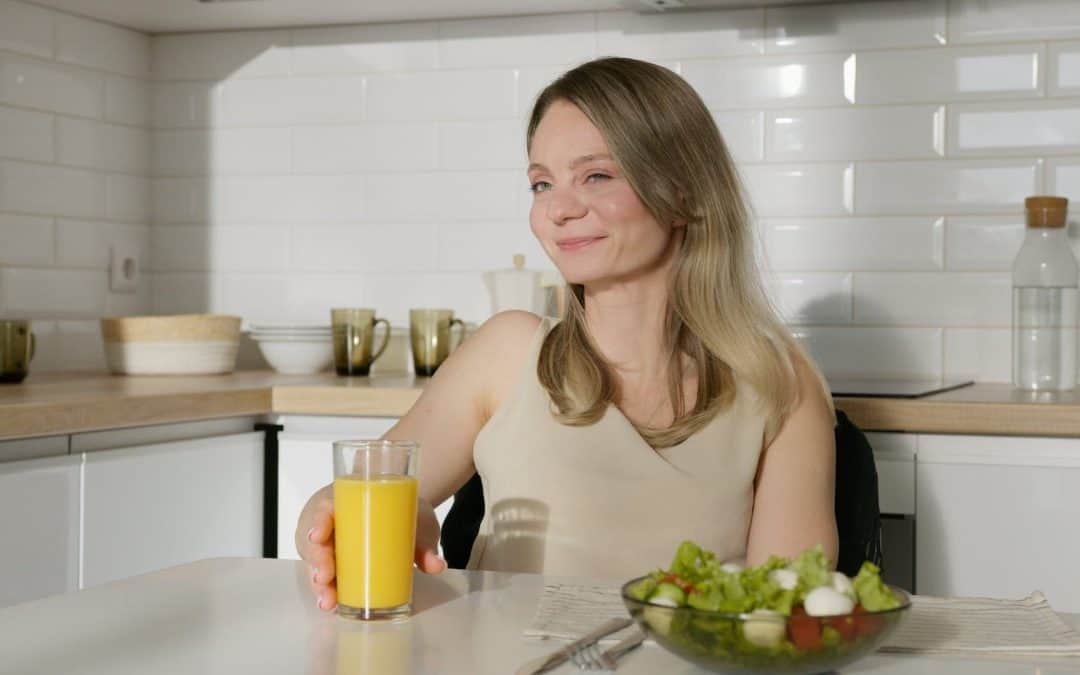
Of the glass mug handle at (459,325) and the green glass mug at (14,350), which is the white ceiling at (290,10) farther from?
the green glass mug at (14,350)

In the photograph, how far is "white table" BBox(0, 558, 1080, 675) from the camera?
938 millimetres

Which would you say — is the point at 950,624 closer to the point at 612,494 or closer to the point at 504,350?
the point at 612,494

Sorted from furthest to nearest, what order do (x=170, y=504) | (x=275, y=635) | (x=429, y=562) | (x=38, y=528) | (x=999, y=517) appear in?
(x=170, y=504) < (x=999, y=517) < (x=38, y=528) < (x=429, y=562) < (x=275, y=635)

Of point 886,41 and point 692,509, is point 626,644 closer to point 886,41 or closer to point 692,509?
point 692,509

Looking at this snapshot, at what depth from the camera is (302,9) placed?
2891 mm

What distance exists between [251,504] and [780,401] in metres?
1.08

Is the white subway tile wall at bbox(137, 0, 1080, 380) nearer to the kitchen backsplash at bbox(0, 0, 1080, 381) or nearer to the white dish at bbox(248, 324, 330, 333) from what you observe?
the kitchen backsplash at bbox(0, 0, 1080, 381)

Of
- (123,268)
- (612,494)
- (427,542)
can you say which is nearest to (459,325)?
(123,268)

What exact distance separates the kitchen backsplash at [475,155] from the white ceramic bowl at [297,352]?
24 cm

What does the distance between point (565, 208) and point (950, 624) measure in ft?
2.57

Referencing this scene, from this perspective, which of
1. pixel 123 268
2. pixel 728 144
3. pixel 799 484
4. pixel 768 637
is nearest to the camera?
pixel 768 637

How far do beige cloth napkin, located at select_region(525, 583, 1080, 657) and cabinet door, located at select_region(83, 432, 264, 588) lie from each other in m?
1.09

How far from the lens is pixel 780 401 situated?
1693 mm

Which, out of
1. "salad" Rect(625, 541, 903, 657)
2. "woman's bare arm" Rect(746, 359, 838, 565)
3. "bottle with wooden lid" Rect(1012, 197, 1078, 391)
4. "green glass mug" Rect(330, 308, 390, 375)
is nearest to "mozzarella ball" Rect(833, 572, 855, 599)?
"salad" Rect(625, 541, 903, 657)
